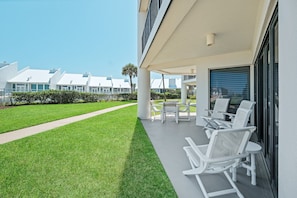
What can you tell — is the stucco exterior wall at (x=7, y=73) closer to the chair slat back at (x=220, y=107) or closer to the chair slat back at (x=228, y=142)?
the chair slat back at (x=220, y=107)

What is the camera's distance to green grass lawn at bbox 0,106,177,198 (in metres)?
2.72

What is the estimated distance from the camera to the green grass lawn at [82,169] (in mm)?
2725

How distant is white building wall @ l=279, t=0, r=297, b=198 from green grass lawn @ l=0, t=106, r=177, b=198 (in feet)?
4.99

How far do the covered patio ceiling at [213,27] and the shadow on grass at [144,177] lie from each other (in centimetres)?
273

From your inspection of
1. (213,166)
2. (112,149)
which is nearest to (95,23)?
(112,149)

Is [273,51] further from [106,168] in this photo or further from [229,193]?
[106,168]

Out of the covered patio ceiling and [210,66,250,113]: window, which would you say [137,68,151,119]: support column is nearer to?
the covered patio ceiling

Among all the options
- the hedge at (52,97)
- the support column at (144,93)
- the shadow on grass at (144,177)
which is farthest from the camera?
the hedge at (52,97)

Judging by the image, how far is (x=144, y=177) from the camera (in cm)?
311

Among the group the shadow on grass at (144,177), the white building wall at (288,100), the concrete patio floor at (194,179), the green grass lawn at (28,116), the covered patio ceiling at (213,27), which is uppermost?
the covered patio ceiling at (213,27)

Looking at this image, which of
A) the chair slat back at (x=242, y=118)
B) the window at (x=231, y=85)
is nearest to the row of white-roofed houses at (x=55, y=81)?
the window at (x=231, y=85)

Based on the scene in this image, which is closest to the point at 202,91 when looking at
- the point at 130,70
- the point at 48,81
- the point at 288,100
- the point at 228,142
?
the point at 228,142

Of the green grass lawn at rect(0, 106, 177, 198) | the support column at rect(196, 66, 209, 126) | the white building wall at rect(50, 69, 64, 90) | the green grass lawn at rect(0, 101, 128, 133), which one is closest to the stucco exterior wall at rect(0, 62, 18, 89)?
the white building wall at rect(50, 69, 64, 90)

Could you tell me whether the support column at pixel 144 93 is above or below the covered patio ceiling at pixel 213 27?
below
